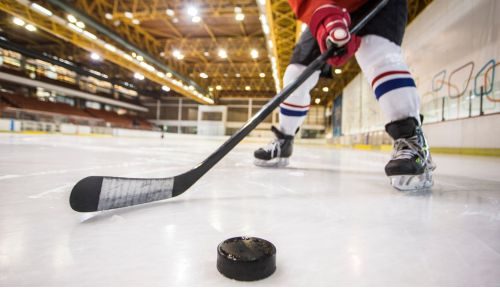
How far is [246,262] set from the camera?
294 mm

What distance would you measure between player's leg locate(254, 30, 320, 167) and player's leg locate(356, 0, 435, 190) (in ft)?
1.31

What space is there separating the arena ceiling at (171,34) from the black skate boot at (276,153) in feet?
20.8

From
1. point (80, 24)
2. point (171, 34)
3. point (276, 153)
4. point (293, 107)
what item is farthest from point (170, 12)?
point (276, 153)

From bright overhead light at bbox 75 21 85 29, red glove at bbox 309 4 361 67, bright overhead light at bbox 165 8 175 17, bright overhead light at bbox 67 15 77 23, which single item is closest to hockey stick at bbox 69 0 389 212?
red glove at bbox 309 4 361 67

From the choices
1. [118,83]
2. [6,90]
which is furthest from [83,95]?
[6,90]

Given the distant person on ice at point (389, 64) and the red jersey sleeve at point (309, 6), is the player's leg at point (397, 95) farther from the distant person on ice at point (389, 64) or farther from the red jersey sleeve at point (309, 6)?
the red jersey sleeve at point (309, 6)

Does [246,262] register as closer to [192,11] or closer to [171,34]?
[192,11]

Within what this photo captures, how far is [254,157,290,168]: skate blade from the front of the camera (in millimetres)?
1620

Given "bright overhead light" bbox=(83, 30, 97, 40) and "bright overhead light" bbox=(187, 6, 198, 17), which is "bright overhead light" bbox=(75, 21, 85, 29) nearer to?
"bright overhead light" bbox=(83, 30, 97, 40)

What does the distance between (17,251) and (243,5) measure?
913 centimetres

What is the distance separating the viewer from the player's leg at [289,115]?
1.57m

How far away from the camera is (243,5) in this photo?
27.2 feet

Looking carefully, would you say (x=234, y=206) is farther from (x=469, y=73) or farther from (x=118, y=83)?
(x=118, y=83)

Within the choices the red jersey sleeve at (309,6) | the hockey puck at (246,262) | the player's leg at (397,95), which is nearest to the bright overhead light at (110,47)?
the red jersey sleeve at (309,6)
